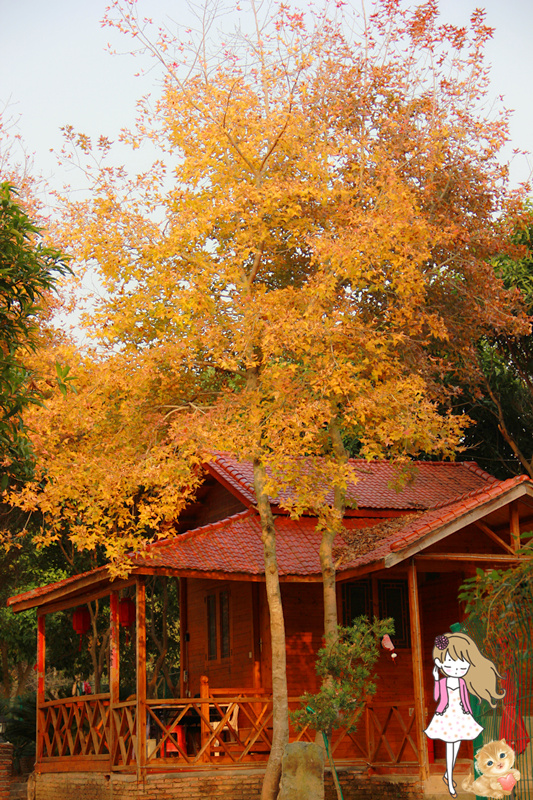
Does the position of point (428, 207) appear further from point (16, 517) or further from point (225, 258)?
point (16, 517)

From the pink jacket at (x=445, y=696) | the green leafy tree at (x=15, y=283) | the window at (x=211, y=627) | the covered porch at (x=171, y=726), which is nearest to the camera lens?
the pink jacket at (x=445, y=696)


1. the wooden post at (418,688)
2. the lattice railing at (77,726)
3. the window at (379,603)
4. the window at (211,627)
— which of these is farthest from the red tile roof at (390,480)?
the lattice railing at (77,726)

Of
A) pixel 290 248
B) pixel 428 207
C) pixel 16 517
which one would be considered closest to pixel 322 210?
pixel 290 248

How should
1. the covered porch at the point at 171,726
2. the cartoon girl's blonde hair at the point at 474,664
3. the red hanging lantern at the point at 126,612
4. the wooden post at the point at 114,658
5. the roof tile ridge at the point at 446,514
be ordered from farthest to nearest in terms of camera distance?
1. the red hanging lantern at the point at 126,612
2. the wooden post at the point at 114,658
3. the covered porch at the point at 171,726
4. the roof tile ridge at the point at 446,514
5. the cartoon girl's blonde hair at the point at 474,664

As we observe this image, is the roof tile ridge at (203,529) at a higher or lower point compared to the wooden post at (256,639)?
higher

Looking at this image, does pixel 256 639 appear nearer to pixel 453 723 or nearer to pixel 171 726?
pixel 171 726

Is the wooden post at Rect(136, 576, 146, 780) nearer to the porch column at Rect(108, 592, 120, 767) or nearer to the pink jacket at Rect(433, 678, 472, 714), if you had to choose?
the porch column at Rect(108, 592, 120, 767)

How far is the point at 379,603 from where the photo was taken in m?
17.0

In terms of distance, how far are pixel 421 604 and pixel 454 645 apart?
1030 cm

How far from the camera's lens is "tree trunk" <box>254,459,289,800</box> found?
13.4 meters

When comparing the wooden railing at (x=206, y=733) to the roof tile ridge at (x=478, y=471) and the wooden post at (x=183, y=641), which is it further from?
the roof tile ridge at (x=478, y=471)

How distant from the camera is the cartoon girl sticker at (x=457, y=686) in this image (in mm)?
7469

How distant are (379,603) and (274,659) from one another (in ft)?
11.9

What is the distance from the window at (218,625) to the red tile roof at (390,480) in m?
2.32
